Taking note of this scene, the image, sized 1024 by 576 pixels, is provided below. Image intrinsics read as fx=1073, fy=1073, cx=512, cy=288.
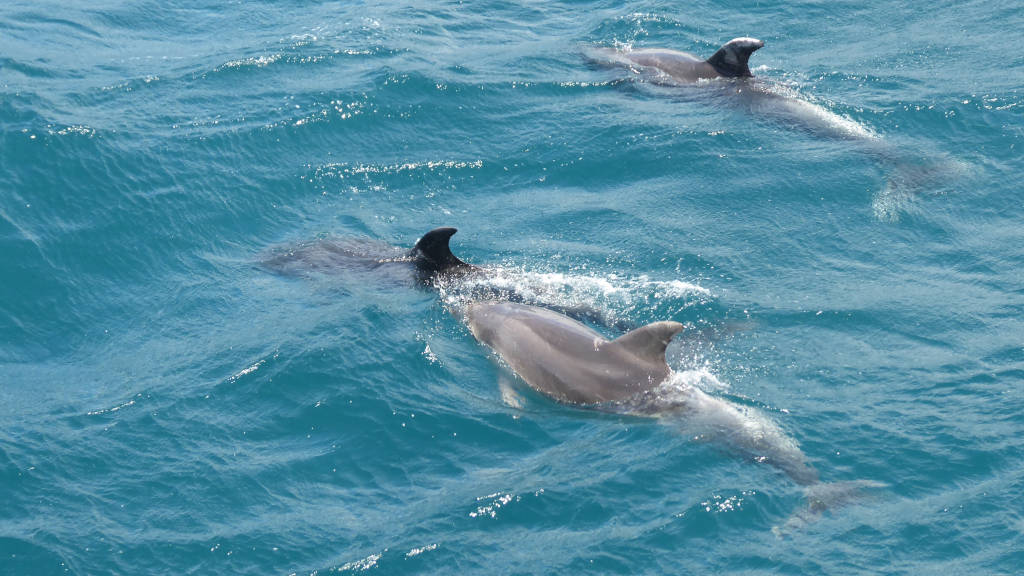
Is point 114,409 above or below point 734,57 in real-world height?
below

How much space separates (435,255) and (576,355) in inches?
155

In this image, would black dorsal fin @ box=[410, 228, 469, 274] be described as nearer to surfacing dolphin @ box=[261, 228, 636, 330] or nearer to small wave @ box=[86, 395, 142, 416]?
surfacing dolphin @ box=[261, 228, 636, 330]

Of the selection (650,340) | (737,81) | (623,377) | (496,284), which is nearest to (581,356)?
(623,377)

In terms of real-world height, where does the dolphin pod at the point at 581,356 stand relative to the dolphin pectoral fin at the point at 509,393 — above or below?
above

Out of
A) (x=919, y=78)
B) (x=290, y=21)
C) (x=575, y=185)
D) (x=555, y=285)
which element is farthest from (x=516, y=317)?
(x=290, y=21)

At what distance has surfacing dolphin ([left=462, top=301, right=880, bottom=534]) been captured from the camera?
12664mm

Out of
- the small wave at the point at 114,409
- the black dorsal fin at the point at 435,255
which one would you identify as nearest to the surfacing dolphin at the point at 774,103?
the black dorsal fin at the point at 435,255

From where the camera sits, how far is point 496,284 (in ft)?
57.2

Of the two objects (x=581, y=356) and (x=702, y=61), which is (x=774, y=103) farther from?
(x=581, y=356)

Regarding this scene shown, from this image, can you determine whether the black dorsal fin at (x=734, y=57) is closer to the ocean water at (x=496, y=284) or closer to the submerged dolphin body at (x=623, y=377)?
the ocean water at (x=496, y=284)

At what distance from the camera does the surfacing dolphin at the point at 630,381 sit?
12.7 metres

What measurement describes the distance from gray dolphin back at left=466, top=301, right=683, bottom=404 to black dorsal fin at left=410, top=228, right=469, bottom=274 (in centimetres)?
193

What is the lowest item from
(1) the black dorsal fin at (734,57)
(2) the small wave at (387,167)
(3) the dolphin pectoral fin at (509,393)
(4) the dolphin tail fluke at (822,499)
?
(4) the dolphin tail fluke at (822,499)

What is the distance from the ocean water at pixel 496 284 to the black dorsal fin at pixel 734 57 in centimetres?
97
